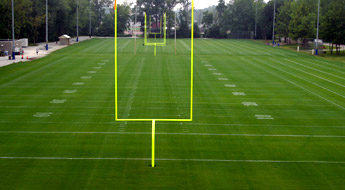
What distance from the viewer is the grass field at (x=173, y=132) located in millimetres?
13641

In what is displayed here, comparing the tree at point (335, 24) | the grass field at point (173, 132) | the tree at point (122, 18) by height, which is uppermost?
the tree at point (122, 18)

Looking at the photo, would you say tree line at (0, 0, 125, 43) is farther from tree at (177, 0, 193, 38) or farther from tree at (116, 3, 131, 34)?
tree at (177, 0, 193, 38)

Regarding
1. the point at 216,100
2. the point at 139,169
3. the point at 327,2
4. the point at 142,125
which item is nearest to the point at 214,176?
the point at 139,169

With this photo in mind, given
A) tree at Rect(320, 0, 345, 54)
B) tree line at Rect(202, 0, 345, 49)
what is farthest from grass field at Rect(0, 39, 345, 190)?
tree line at Rect(202, 0, 345, 49)

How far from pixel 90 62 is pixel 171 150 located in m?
27.1

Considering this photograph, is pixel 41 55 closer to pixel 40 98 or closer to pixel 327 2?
pixel 40 98

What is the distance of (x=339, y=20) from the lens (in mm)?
52812

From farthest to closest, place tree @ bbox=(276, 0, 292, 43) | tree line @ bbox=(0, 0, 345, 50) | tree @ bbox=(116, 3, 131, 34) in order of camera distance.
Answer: tree @ bbox=(116, 3, 131, 34)
tree @ bbox=(276, 0, 292, 43)
tree line @ bbox=(0, 0, 345, 50)

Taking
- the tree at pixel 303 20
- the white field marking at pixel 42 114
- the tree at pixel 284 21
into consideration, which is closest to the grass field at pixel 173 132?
the white field marking at pixel 42 114

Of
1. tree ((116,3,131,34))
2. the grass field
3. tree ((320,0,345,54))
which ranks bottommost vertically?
the grass field

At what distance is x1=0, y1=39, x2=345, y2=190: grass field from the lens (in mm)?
13641

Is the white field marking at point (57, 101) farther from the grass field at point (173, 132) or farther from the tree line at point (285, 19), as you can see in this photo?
the tree line at point (285, 19)

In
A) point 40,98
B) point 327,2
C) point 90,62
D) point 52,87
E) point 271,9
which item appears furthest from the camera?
point 271,9

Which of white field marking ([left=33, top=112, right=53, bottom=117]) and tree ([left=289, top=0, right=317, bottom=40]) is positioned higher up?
tree ([left=289, top=0, right=317, bottom=40])
